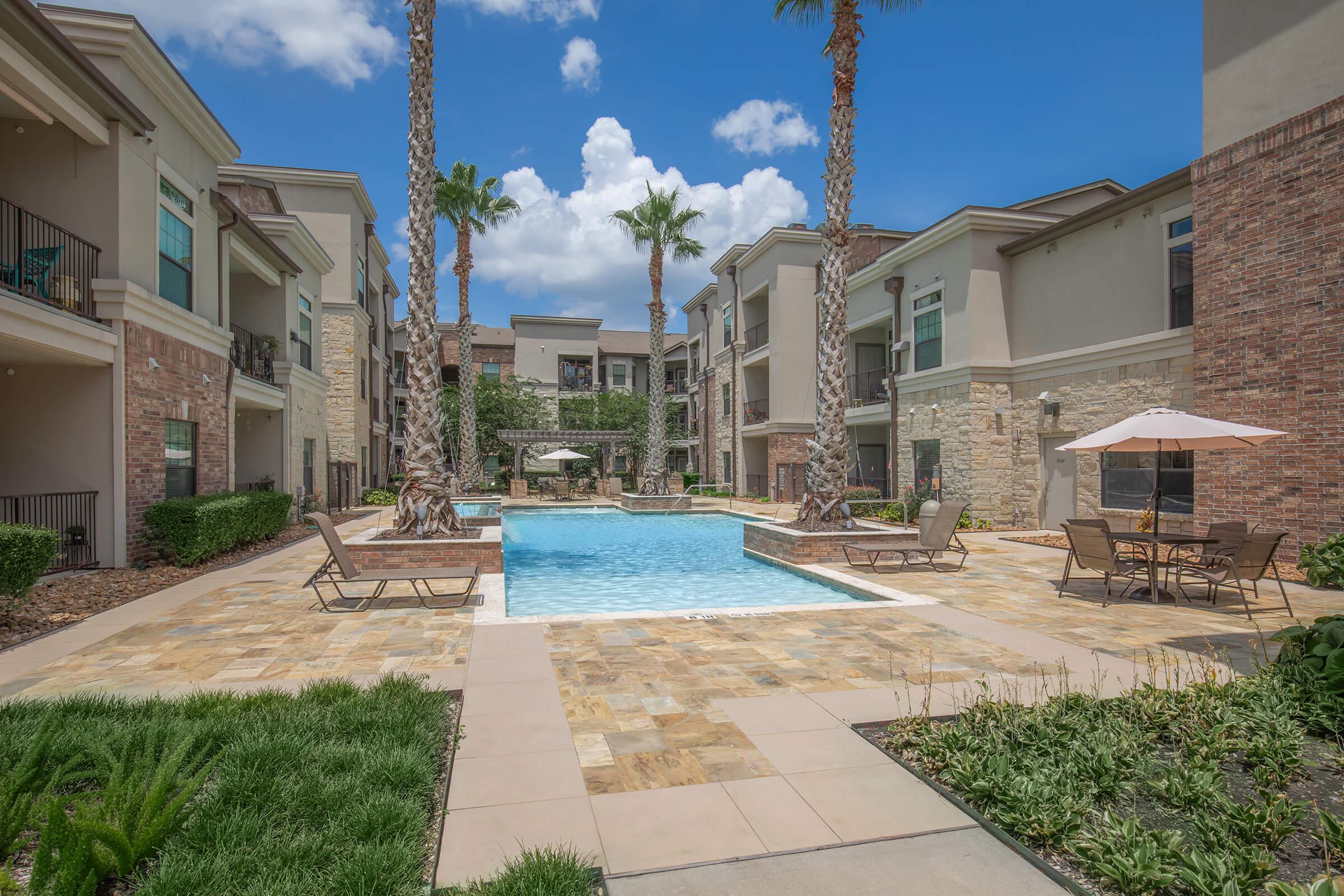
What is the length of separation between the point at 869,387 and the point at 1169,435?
16.8 meters

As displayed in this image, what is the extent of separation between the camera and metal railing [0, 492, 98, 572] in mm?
10133

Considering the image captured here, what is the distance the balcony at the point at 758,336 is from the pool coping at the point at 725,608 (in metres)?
20.6

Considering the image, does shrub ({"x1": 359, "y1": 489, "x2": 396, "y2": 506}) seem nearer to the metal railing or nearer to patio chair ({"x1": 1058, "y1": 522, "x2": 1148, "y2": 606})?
the metal railing

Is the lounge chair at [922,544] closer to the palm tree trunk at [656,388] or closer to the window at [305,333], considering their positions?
the palm tree trunk at [656,388]

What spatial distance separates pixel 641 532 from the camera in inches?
741

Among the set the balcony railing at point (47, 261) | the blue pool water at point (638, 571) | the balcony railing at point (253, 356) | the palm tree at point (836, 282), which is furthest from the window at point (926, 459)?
the balcony railing at point (47, 261)

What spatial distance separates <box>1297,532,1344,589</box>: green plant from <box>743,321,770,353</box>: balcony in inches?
824

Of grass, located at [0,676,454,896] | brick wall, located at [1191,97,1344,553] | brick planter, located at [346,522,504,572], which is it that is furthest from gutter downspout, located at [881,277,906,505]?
grass, located at [0,676,454,896]

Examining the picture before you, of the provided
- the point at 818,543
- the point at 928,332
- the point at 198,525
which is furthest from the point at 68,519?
the point at 928,332

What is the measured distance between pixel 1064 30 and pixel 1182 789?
16.0 m

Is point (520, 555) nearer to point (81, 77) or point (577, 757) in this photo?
point (81, 77)

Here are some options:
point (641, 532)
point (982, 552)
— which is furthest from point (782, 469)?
point (982, 552)

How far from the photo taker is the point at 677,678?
5387 mm

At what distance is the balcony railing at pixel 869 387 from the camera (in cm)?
2361
